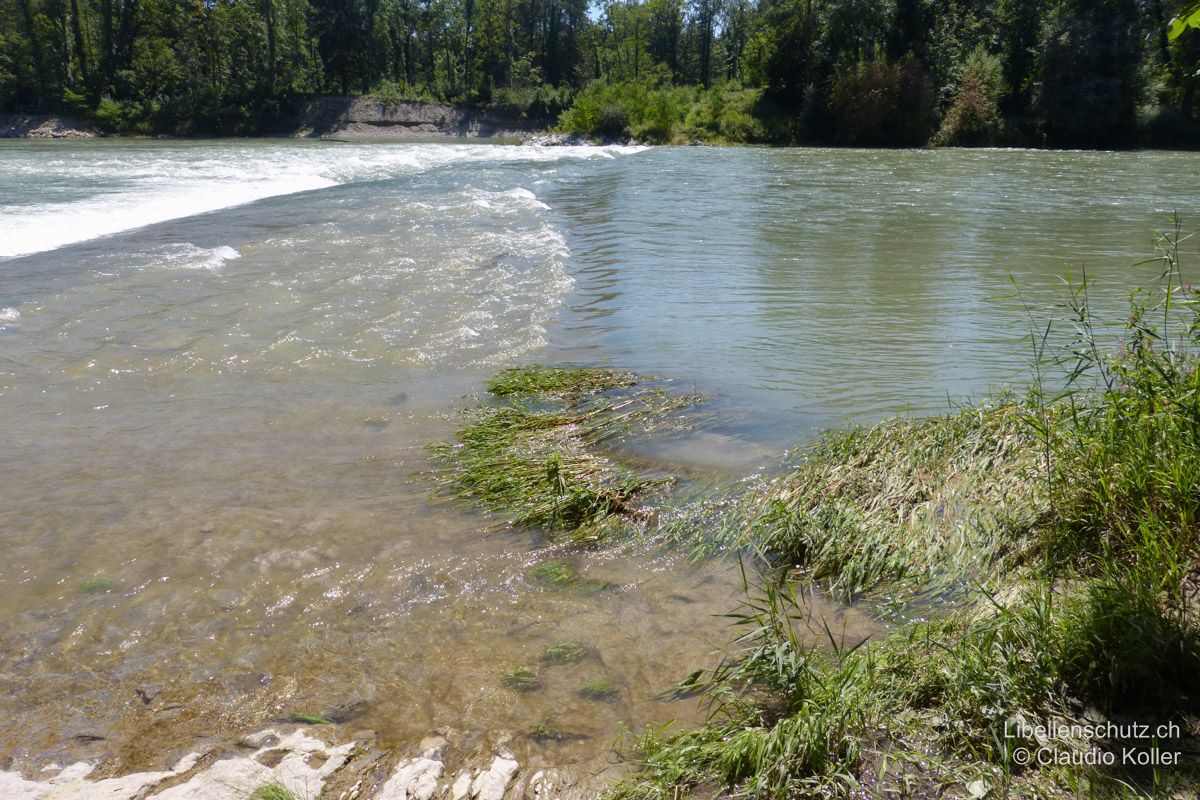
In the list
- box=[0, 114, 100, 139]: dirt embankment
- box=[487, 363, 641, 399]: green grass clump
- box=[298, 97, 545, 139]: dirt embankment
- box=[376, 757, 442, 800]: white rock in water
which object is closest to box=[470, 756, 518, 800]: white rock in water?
box=[376, 757, 442, 800]: white rock in water

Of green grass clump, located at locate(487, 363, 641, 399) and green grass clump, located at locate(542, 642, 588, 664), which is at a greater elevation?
green grass clump, located at locate(487, 363, 641, 399)

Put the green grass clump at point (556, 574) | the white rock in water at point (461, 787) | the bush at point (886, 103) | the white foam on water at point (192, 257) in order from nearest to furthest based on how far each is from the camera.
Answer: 1. the white rock in water at point (461, 787)
2. the green grass clump at point (556, 574)
3. the white foam on water at point (192, 257)
4. the bush at point (886, 103)

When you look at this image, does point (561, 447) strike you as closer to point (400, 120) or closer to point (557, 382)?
point (557, 382)

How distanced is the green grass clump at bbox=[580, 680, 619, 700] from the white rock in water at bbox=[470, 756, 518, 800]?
0.37 meters

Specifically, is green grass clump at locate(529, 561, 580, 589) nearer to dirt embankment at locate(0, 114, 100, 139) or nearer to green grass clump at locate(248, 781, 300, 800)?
green grass clump at locate(248, 781, 300, 800)

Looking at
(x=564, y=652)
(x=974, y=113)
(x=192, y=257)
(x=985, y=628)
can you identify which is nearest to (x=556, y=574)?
(x=564, y=652)

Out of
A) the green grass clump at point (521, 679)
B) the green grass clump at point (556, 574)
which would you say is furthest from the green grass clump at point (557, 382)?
the green grass clump at point (521, 679)

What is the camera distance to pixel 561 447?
15.2 feet

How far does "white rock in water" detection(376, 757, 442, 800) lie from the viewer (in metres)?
2.23

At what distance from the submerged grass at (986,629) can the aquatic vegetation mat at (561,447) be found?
470 mm

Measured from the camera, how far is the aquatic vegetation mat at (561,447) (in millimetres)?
3900

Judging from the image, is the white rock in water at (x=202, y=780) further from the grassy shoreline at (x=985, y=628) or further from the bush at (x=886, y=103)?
the bush at (x=886, y=103)

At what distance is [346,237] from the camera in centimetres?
1168

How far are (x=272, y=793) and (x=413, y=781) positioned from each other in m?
0.38
